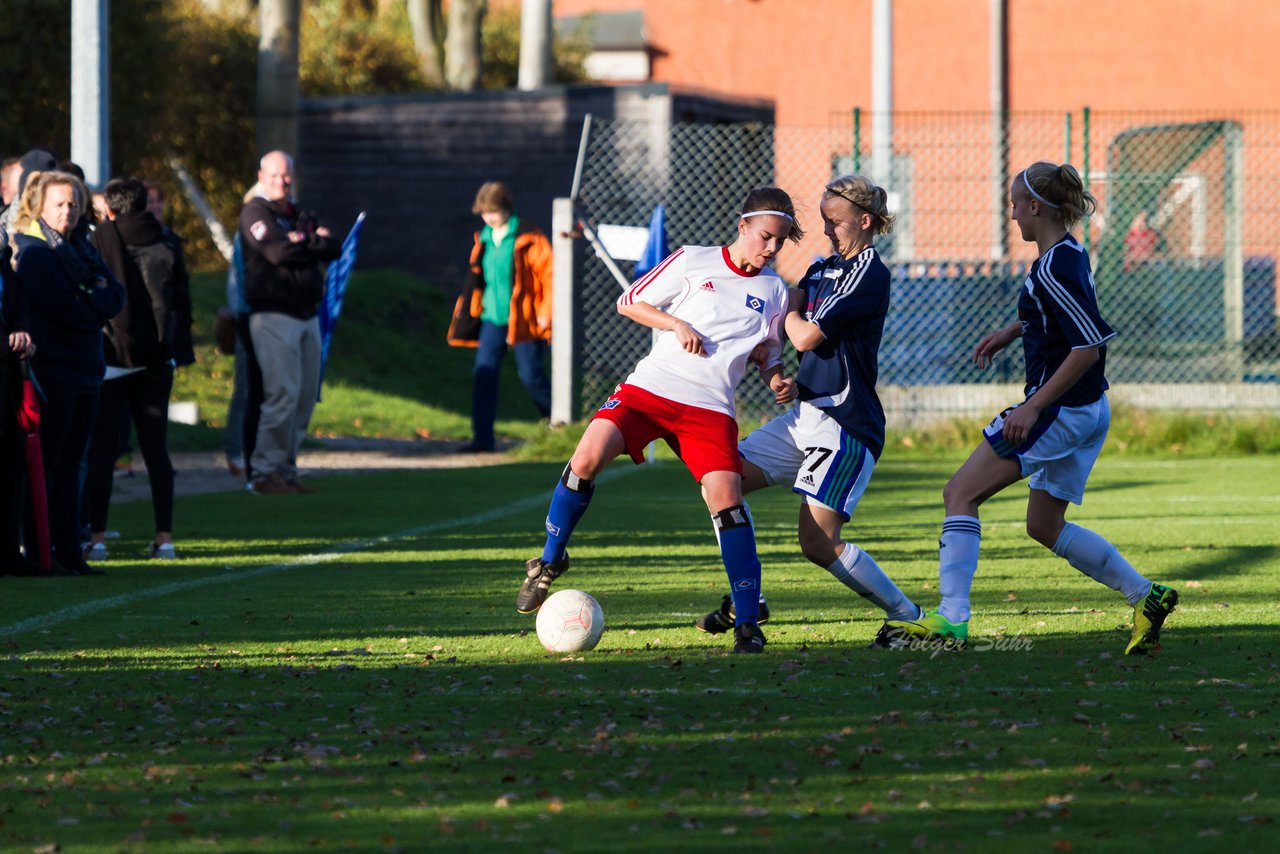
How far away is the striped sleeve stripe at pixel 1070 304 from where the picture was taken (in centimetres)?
645

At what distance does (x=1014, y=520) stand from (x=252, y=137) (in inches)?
732

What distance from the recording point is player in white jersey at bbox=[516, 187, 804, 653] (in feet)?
22.1

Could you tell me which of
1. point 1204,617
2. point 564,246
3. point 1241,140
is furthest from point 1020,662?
point 1241,140

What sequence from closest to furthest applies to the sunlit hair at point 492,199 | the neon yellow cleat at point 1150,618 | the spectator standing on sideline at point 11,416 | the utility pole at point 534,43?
the neon yellow cleat at point 1150,618 < the spectator standing on sideline at point 11,416 < the sunlit hair at point 492,199 < the utility pole at point 534,43

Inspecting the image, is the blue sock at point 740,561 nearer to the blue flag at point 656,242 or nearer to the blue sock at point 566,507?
the blue sock at point 566,507

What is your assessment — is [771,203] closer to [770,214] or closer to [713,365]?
[770,214]

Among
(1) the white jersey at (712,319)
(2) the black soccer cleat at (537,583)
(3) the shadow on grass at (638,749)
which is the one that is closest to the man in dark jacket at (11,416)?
(3) the shadow on grass at (638,749)

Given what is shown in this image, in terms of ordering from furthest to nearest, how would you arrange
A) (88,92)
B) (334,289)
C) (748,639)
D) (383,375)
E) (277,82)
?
1. (277,82)
2. (383,375)
3. (334,289)
4. (88,92)
5. (748,639)

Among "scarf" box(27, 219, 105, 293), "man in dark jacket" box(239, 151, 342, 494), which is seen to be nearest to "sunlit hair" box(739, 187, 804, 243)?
"scarf" box(27, 219, 105, 293)

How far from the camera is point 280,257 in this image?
1234cm

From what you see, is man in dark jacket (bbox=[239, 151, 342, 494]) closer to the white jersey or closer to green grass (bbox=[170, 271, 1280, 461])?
green grass (bbox=[170, 271, 1280, 461])

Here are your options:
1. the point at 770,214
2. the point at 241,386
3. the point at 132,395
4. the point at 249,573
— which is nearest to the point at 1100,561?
the point at 770,214

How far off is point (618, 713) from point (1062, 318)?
211 cm

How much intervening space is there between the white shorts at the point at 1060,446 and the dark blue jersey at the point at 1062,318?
0.17 ft
